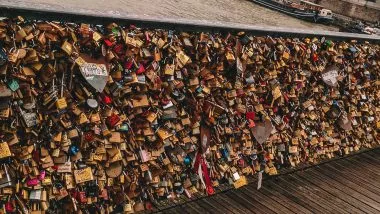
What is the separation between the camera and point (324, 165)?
301 inches

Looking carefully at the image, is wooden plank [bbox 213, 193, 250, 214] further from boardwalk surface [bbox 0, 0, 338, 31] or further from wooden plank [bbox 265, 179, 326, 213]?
boardwalk surface [bbox 0, 0, 338, 31]

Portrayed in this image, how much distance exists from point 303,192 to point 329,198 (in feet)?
1.28

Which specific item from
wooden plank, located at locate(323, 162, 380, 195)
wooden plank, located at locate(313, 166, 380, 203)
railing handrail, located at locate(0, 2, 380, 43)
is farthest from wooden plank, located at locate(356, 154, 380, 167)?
railing handrail, located at locate(0, 2, 380, 43)

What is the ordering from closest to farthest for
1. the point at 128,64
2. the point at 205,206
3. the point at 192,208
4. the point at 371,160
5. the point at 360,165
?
1. the point at 128,64
2. the point at 192,208
3. the point at 205,206
4. the point at 360,165
5. the point at 371,160

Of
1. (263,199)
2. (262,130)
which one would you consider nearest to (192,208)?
(263,199)

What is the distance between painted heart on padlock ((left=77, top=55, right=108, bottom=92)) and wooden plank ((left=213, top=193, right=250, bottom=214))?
97.9 inches

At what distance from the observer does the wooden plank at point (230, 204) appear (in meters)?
5.59

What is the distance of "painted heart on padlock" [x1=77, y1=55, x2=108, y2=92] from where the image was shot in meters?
4.14

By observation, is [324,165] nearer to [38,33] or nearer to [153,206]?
[153,206]

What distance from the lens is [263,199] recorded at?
6012 millimetres

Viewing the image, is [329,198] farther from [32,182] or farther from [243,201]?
[32,182]

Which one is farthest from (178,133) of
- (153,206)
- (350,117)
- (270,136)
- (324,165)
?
(350,117)

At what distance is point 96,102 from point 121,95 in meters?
0.32

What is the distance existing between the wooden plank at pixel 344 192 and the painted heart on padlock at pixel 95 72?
4168 mm
